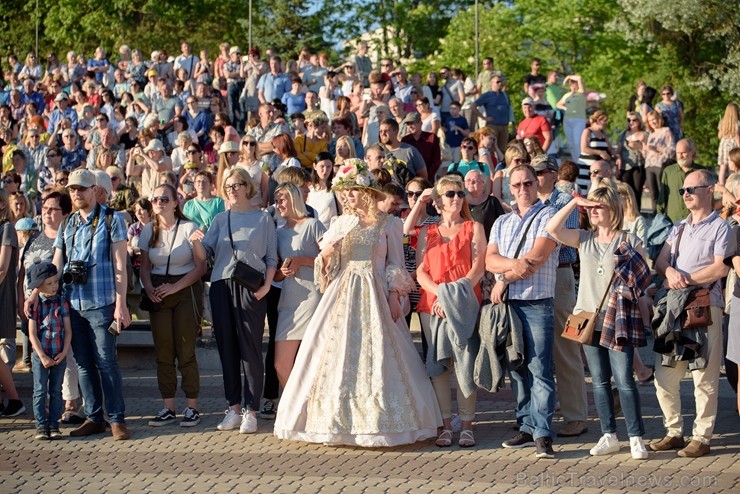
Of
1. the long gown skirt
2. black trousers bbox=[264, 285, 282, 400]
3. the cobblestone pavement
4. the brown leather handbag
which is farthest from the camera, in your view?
black trousers bbox=[264, 285, 282, 400]

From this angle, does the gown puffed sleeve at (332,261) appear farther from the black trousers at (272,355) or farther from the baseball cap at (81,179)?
the baseball cap at (81,179)

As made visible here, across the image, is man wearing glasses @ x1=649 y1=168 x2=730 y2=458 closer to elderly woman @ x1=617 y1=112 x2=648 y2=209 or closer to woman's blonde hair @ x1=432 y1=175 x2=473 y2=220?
woman's blonde hair @ x1=432 y1=175 x2=473 y2=220

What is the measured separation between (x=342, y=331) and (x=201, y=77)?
15372mm

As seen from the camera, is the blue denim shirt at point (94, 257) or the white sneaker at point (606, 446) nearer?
the white sneaker at point (606, 446)

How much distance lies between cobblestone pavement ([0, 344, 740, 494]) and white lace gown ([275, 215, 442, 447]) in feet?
0.62

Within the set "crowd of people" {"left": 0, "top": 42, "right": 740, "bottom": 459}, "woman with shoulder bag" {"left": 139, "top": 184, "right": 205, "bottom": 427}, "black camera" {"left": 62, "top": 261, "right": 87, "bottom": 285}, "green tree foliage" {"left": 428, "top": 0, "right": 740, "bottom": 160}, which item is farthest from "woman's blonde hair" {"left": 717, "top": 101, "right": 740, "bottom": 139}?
"green tree foliage" {"left": 428, "top": 0, "right": 740, "bottom": 160}

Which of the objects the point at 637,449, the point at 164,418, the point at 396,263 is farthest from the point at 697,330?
Answer: the point at 164,418

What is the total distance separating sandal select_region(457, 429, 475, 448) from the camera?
28.1 feet

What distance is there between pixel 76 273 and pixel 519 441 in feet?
11.8

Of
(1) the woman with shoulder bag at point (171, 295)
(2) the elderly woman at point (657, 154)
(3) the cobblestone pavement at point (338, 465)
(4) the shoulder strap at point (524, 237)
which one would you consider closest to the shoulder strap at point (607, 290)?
(4) the shoulder strap at point (524, 237)

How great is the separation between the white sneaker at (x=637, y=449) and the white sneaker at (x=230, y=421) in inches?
123

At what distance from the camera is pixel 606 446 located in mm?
8203

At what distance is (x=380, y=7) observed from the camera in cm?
4941

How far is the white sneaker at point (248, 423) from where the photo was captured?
920 centimetres
